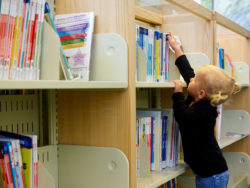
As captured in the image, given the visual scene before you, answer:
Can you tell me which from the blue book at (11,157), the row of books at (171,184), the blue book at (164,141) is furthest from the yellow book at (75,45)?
the row of books at (171,184)

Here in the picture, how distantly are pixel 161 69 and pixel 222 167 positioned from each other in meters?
0.58

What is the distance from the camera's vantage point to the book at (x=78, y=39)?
4.11ft

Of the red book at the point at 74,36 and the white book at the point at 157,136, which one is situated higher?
the red book at the point at 74,36

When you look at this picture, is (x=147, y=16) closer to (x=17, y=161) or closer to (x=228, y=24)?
(x=228, y=24)

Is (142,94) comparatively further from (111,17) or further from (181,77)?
(111,17)

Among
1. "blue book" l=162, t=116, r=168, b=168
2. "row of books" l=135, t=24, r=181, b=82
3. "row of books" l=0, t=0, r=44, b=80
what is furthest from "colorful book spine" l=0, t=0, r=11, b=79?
"blue book" l=162, t=116, r=168, b=168

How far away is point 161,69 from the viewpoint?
1.79m

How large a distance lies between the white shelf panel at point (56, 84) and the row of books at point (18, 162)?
20 cm

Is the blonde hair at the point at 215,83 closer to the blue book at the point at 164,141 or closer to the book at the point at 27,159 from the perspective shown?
the blue book at the point at 164,141

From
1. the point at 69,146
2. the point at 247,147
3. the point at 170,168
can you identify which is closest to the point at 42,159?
the point at 69,146

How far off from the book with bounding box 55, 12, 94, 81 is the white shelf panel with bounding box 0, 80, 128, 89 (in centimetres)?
13

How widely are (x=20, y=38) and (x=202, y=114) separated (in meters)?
0.95

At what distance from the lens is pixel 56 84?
0.96 m

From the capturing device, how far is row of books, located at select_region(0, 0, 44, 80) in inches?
38.5
